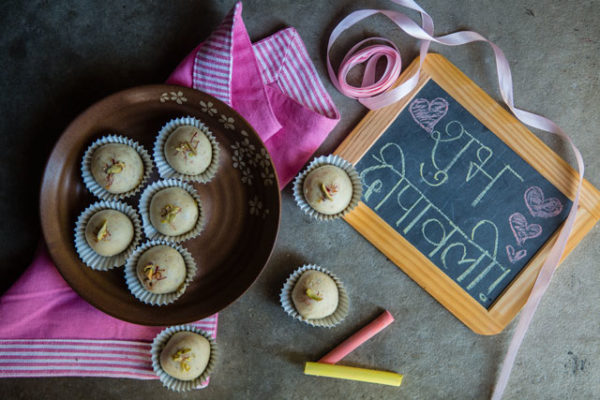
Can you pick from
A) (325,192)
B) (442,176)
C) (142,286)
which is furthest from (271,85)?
(142,286)

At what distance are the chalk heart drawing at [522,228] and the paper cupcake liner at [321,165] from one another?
23.2 inches

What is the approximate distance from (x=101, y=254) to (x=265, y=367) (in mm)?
695

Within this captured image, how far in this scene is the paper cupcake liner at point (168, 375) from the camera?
1421 mm

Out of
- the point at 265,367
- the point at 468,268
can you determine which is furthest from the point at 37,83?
the point at 468,268

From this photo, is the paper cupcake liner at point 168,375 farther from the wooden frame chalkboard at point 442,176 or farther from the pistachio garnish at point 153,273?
the wooden frame chalkboard at point 442,176

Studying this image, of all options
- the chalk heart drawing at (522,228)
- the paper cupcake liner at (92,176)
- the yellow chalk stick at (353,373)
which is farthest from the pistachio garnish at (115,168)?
the chalk heart drawing at (522,228)

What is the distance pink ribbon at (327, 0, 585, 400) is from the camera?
152 cm

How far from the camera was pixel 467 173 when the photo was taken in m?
1.55

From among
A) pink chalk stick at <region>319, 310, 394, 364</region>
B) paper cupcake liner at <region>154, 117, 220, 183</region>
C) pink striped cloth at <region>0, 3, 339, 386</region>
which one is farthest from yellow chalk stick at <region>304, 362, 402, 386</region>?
paper cupcake liner at <region>154, 117, 220, 183</region>

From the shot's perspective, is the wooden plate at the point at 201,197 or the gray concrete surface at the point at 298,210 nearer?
the wooden plate at the point at 201,197

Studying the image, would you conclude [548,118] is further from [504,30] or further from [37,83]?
[37,83]

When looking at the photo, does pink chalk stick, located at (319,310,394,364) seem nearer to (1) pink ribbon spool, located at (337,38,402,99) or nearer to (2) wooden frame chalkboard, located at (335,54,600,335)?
(2) wooden frame chalkboard, located at (335,54,600,335)

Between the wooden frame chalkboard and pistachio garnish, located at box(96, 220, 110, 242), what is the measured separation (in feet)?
2.62

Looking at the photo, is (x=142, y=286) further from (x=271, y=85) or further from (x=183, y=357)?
(x=271, y=85)
